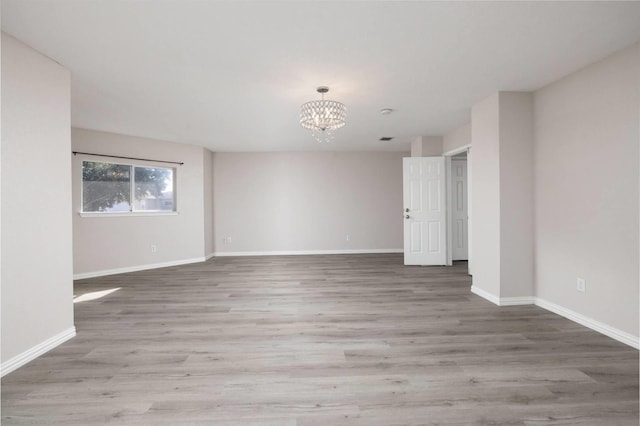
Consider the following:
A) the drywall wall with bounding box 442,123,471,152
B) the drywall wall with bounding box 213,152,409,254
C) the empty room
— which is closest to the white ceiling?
the empty room

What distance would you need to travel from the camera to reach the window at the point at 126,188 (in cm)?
523

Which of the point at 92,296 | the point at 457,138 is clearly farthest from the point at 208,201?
the point at 457,138

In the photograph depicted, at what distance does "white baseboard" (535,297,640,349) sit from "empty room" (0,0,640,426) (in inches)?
0.7

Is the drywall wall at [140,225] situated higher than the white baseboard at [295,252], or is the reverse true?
the drywall wall at [140,225]

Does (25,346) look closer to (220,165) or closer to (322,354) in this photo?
(322,354)

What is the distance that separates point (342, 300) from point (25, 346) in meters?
2.91

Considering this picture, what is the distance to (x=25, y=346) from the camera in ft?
7.59

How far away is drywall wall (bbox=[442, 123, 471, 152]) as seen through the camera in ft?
16.1

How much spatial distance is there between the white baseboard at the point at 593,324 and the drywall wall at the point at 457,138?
8.61 ft

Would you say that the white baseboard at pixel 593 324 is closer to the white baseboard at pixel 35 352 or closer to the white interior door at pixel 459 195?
the white interior door at pixel 459 195

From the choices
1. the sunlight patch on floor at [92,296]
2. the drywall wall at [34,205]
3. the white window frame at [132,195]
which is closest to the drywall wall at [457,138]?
the drywall wall at [34,205]

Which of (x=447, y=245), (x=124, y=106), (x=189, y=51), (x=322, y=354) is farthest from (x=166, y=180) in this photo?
(x=447, y=245)

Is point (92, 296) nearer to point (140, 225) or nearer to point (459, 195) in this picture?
point (140, 225)

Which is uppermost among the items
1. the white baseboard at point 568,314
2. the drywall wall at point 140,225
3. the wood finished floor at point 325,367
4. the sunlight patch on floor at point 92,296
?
the drywall wall at point 140,225
